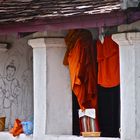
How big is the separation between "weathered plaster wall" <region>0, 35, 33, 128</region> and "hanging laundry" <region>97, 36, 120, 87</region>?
8.26 feet

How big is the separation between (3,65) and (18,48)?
0.51 m

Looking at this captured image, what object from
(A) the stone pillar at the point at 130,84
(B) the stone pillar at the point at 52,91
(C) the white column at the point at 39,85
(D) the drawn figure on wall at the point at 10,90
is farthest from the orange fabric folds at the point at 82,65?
(D) the drawn figure on wall at the point at 10,90

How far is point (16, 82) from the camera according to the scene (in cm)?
1388

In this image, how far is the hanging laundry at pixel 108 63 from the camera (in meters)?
11.6

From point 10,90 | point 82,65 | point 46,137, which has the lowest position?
point 46,137

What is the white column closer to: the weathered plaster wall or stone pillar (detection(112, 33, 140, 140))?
the weathered plaster wall

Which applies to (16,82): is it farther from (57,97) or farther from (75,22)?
(75,22)

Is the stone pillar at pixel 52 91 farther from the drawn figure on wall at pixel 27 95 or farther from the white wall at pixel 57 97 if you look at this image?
the drawn figure on wall at pixel 27 95

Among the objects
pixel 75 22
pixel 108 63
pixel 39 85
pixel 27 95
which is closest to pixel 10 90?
pixel 27 95

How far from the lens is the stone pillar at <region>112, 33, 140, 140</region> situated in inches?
421

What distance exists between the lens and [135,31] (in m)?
10.7

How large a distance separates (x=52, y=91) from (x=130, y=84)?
6.45ft

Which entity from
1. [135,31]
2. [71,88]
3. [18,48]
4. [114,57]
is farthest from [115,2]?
[18,48]

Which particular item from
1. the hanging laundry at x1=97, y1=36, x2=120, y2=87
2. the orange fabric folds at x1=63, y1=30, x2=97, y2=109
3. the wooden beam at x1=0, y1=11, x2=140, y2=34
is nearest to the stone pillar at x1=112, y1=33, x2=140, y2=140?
the wooden beam at x1=0, y1=11, x2=140, y2=34
